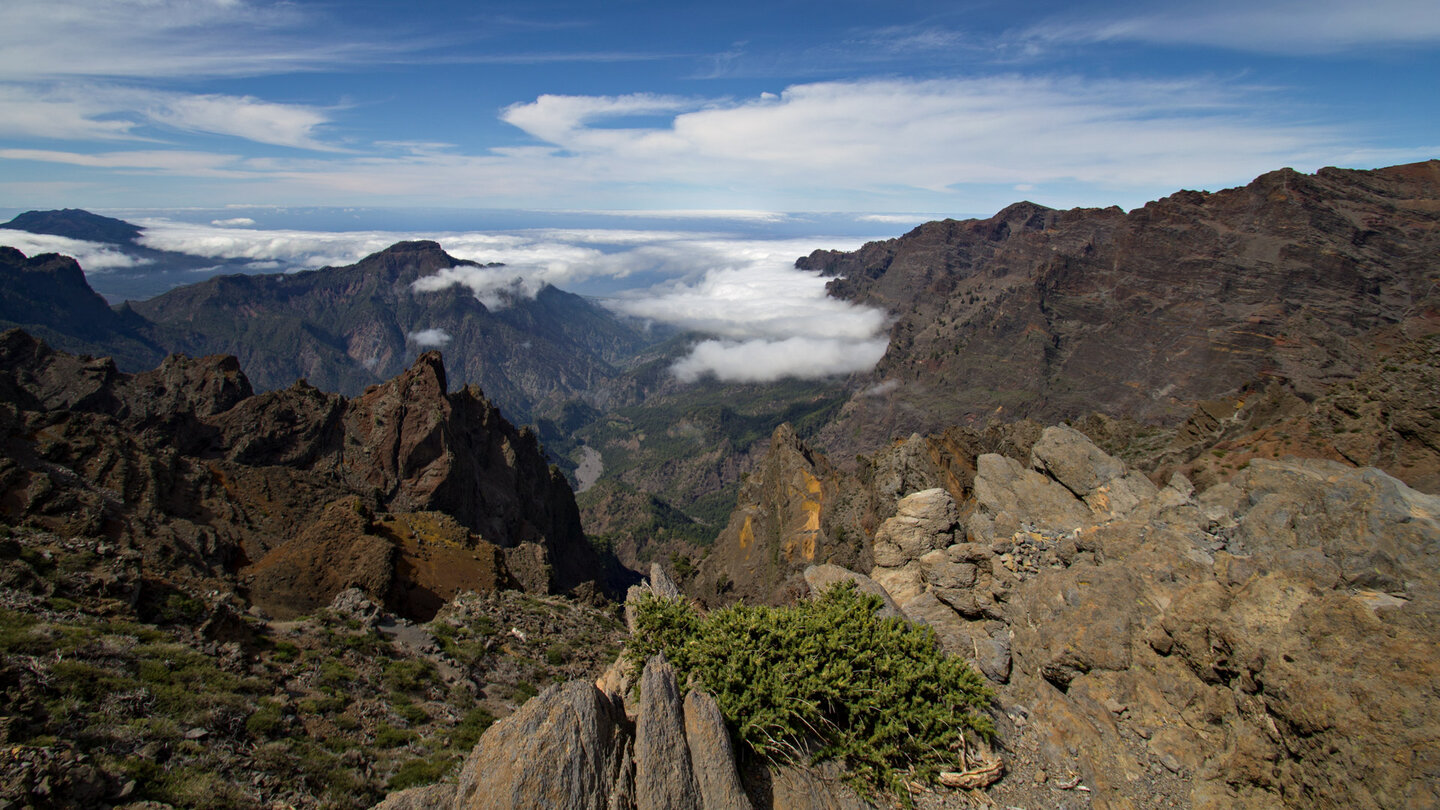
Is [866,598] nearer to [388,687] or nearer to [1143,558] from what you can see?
[1143,558]

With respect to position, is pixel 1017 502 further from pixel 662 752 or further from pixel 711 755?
pixel 662 752

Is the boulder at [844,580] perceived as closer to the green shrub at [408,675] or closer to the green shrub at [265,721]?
the green shrub at [408,675]

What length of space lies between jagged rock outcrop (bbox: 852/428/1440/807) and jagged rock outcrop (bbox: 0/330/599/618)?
28640mm

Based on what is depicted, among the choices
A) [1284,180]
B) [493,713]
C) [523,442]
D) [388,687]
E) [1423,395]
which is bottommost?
[523,442]

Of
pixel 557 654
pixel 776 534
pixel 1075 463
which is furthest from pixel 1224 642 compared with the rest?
pixel 776 534

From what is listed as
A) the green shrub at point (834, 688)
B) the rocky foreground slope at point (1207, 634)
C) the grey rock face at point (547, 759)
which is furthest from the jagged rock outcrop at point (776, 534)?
the grey rock face at point (547, 759)

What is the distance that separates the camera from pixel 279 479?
140 feet

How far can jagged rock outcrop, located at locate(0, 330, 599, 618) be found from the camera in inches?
1124

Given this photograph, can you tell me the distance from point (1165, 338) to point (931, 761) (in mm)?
182383

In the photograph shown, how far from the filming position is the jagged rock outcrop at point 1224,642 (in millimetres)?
12484

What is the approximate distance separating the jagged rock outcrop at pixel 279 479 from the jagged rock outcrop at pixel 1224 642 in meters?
28.6

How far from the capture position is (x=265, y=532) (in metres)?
38.4

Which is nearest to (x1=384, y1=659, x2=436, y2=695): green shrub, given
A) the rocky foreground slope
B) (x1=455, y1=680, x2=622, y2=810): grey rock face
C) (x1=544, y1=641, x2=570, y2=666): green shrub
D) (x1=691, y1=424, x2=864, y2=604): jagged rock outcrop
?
(x1=544, y1=641, x2=570, y2=666): green shrub

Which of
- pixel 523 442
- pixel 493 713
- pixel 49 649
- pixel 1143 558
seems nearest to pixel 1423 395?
pixel 1143 558
